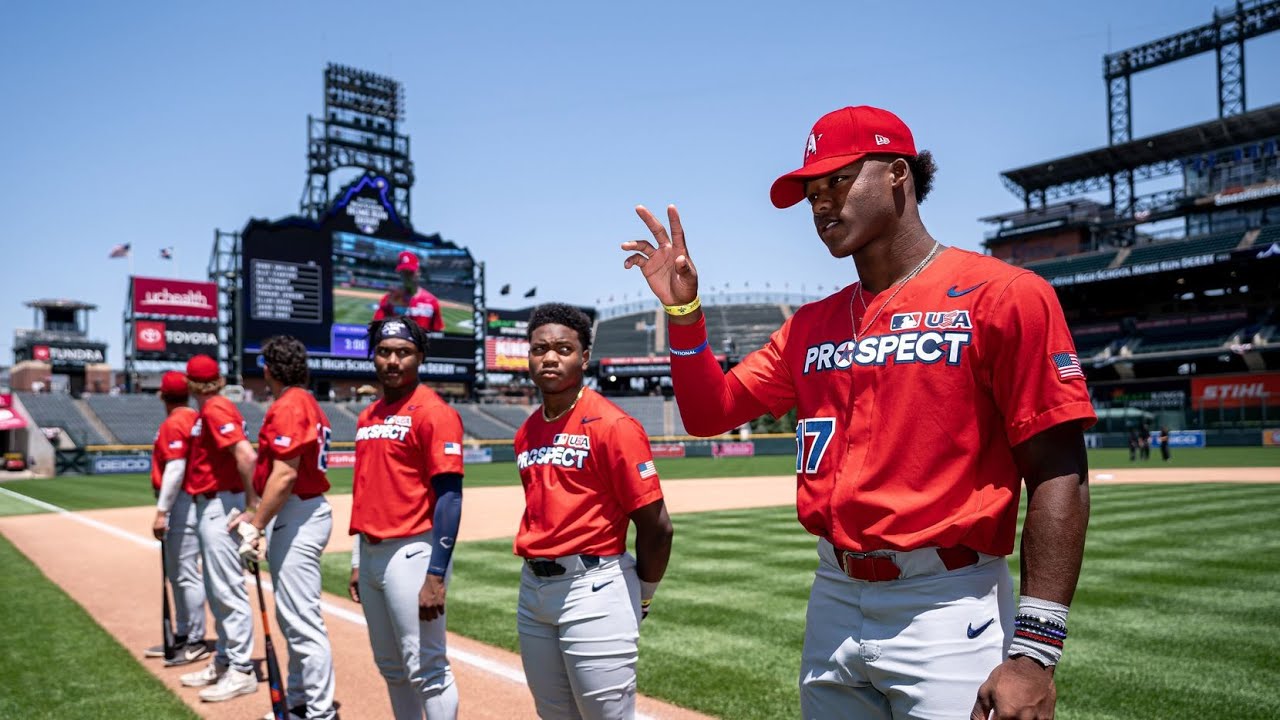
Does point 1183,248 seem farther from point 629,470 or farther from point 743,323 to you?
point 629,470

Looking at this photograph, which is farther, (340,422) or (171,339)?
(340,422)

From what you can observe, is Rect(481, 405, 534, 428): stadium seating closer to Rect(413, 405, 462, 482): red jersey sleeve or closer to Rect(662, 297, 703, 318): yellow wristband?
Rect(413, 405, 462, 482): red jersey sleeve

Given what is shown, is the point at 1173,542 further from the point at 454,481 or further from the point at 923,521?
the point at 923,521

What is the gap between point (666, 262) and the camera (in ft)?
8.59

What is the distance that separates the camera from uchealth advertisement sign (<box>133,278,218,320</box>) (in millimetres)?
43875

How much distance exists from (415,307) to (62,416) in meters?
40.4

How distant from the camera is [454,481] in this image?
4438mm

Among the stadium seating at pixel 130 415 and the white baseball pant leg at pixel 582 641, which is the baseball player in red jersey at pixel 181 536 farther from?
the stadium seating at pixel 130 415

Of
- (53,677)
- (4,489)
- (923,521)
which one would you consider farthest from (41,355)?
(923,521)

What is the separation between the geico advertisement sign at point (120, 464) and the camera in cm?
3322

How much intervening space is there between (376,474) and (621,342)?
8223 cm

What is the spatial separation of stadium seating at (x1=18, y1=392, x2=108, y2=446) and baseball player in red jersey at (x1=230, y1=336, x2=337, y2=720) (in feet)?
121

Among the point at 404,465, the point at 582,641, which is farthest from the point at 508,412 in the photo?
the point at 582,641

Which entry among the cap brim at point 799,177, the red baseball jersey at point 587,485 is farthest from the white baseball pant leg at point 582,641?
the cap brim at point 799,177
